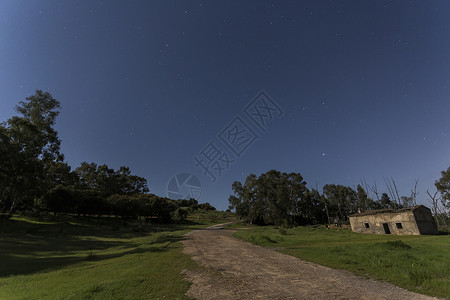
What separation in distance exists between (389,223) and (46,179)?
77.3m

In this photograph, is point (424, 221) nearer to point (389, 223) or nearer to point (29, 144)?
point (389, 223)

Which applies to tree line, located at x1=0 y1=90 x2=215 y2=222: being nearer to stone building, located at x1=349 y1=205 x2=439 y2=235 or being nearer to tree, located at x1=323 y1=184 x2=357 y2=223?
stone building, located at x1=349 y1=205 x2=439 y2=235

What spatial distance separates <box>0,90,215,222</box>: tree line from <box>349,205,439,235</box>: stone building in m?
54.0

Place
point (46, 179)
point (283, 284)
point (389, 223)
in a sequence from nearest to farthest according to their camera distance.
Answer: point (283, 284), point (389, 223), point (46, 179)

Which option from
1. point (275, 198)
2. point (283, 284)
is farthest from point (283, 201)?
point (283, 284)

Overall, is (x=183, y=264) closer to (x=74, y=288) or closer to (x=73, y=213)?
(x=74, y=288)

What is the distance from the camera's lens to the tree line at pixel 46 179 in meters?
31.1

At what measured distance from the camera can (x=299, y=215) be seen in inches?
2837

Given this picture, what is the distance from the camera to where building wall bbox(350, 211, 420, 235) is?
3791 centimetres

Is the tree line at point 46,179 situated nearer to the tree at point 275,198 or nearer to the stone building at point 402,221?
the tree at point 275,198

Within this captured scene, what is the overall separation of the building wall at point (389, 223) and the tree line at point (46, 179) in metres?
52.2

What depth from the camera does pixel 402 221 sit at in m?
39.1

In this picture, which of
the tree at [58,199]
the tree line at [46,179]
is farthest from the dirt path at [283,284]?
the tree at [58,199]

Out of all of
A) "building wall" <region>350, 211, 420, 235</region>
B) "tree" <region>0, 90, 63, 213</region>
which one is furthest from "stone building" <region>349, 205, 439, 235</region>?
"tree" <region>0, 90, 63, 213</region>
